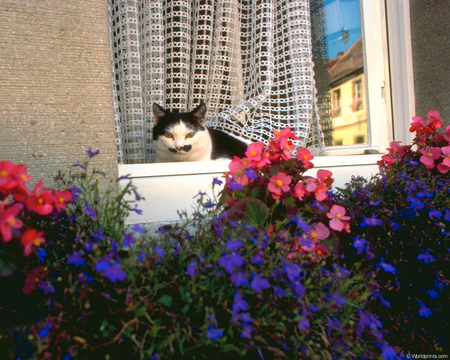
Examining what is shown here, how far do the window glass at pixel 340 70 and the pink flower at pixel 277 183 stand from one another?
1.48 meters

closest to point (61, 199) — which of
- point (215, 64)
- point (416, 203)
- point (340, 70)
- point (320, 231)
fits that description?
point (320, 231)

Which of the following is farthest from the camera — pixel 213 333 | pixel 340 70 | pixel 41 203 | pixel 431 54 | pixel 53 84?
pixel 340 70

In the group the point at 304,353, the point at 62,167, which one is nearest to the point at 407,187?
the point at 304,353

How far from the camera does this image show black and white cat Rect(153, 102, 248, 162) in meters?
1.83

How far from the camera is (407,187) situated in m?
1.04

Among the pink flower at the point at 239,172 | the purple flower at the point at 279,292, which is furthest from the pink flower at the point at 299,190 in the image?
the purple flower at the point at 279,292

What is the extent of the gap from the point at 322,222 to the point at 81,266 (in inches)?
27.1

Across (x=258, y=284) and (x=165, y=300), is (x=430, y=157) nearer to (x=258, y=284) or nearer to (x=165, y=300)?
(x=258, y=284)

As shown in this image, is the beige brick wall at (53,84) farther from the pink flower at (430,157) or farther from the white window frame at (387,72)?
the white window frame at (387,72)

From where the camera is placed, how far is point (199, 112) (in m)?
1.85

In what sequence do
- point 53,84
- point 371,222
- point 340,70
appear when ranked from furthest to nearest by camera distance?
point 340,70
point 53,84
point 371,222

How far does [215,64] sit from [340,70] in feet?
3.11

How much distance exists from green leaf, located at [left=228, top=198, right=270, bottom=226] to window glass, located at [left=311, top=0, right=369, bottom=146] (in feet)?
5.18

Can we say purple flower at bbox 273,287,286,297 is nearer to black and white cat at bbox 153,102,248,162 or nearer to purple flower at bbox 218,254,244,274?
purple flower at bbox 218,254,244,274
